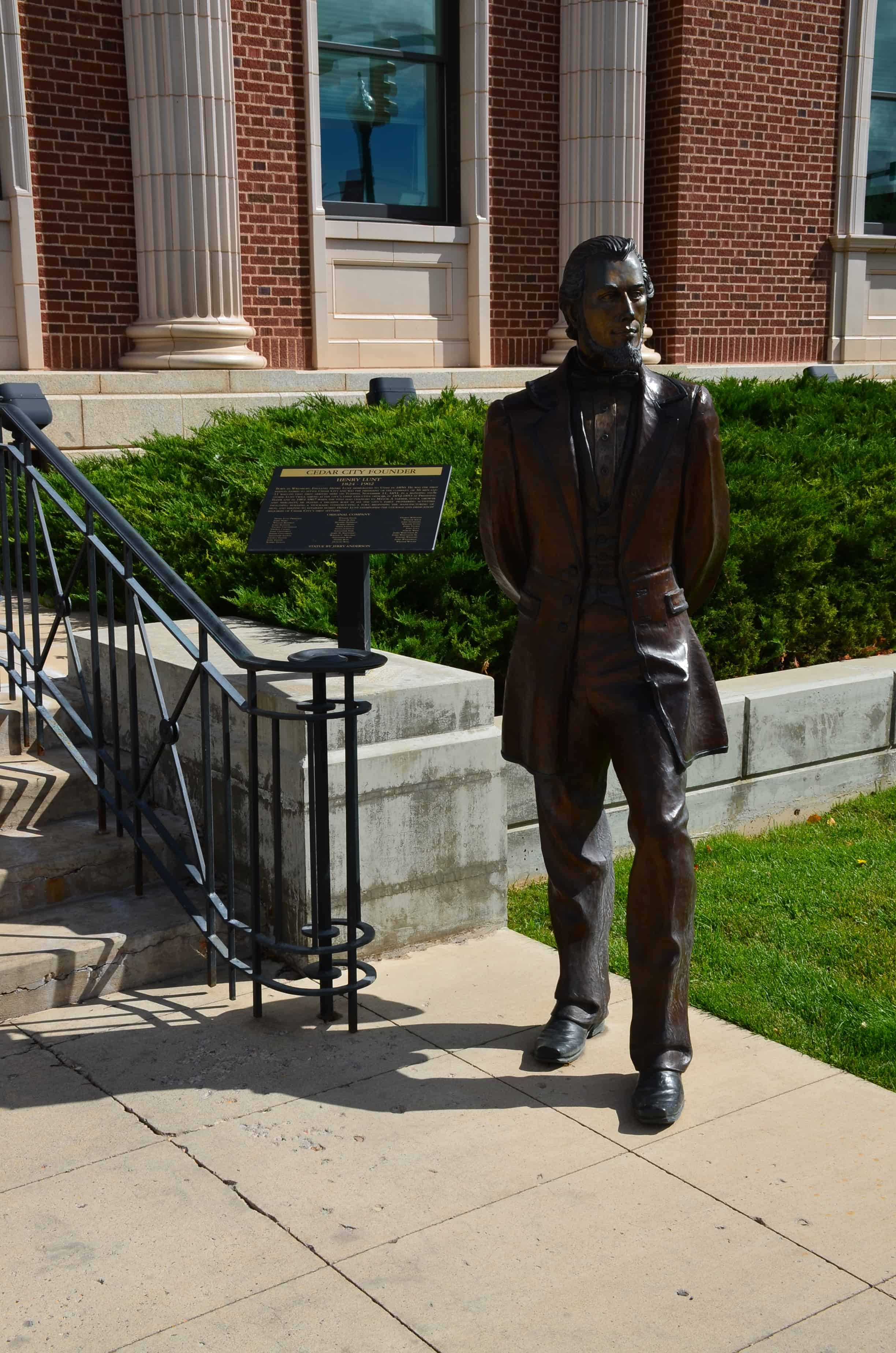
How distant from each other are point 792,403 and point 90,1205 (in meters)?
7.81

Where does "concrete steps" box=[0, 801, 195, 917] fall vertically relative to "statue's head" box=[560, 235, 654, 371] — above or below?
below

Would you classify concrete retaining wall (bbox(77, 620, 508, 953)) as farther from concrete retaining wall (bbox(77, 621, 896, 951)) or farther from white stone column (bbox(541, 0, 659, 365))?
white stone column (bbox(541, 0, 659, 365))

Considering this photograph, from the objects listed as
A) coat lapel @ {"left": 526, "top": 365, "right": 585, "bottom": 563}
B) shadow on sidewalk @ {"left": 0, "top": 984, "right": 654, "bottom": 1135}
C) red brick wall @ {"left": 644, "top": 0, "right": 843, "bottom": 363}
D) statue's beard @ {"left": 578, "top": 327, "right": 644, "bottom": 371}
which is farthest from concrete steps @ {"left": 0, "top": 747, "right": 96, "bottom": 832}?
red brick wall @ {"left": 644, "top": 0, "right": 843, "bottom": 363}

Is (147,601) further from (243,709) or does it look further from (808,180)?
(808,180)

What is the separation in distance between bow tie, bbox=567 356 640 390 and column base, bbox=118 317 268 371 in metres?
7.48

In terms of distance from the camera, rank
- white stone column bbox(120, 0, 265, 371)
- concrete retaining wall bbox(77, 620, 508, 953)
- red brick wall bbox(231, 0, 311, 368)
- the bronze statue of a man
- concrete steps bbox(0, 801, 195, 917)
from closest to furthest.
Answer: the bronze statue of a man, concrete retaining wall bbox(77, 620, 508, 953), concrete steps bbox(0, 801, 195, 917), white stone column bbox(120, 0, 265, 371), red brick wall bbox(231, 0, 311, 368)

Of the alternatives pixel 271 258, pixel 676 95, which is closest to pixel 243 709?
pixel 271 258

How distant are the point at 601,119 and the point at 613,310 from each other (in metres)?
10.5

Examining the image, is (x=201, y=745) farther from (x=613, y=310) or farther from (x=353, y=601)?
(x=613, y=310)

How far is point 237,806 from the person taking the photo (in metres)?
4.90

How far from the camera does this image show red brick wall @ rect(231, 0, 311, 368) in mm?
11242

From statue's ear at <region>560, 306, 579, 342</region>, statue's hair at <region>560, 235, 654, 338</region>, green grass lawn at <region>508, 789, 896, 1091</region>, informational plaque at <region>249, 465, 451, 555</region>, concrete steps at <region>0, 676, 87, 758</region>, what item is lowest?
green grass lawn at <region>508, 789, 896, 1091</region>

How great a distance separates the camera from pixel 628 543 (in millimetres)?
3639

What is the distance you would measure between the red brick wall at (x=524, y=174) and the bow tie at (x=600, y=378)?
32.5 ft
